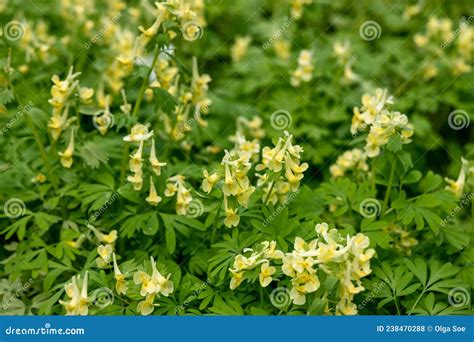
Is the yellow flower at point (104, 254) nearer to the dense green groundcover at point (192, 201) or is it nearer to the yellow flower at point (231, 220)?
the dense green groundcover at point (192, 201)

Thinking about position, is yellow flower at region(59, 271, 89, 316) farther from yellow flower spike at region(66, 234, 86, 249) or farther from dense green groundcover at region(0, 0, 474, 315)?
yellow flower spike at region(66, 234, 86, 249)

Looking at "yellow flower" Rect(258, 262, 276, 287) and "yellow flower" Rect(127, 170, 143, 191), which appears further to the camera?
"yellow flower" Rect(127, 170, 143, 191)

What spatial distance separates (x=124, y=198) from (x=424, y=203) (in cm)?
172

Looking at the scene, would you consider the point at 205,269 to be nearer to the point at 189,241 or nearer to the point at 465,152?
the point at 189,241

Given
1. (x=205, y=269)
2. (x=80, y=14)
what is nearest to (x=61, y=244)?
(x=205, y=269)

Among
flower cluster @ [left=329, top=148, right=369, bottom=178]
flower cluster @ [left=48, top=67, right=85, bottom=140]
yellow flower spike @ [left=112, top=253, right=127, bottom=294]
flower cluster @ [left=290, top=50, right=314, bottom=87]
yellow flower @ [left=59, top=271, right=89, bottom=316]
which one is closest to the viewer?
yellow flower @ [left=59, top=271, right=89, bottom=316]

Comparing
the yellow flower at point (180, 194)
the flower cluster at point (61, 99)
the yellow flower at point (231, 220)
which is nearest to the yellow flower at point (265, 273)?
the yellow flower at point (231, 220)

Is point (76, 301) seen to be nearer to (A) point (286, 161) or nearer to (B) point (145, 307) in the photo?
(B) point (145, 307)

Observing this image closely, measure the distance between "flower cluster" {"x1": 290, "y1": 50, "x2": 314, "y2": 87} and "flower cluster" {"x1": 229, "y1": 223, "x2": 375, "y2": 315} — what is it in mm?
2321

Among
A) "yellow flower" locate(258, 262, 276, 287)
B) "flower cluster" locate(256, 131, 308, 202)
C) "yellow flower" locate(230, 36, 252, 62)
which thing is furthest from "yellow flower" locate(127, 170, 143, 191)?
"yellow flower" locate(230, 36, 252, 62)

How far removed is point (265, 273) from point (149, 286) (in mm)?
564

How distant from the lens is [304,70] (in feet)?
18.0

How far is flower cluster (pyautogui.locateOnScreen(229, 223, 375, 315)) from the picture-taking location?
10.4 feet

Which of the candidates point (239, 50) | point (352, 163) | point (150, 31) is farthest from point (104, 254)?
point (239, 50)
